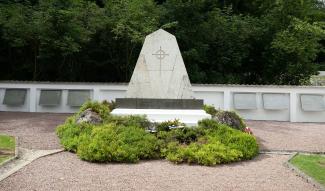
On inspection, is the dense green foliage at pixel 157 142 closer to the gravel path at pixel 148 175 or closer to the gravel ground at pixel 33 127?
the gravel path at pixel 148 175

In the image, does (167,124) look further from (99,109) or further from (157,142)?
(99,109)

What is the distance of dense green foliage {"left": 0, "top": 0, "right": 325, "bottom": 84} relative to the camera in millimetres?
16266

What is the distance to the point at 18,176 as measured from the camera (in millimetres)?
6559

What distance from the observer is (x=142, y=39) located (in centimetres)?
1599

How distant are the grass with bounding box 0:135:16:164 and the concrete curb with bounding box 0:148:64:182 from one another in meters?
0.21

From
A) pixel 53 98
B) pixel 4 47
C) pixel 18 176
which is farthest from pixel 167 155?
pixel 4 47

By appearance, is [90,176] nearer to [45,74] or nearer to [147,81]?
[147,81]

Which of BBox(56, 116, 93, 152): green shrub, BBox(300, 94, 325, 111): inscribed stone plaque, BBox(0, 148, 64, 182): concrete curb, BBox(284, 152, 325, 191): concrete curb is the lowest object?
BBox(284, 152, 325, 191): concrete curb

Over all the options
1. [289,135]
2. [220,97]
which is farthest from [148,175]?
[220,97]

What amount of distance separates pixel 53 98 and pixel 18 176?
971 centimetres

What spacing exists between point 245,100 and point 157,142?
7.75 m

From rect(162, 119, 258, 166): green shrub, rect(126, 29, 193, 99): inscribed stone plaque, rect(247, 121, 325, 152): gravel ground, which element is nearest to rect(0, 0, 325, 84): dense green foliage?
rect(126, 29, 193, 99): inscribed stone plaque

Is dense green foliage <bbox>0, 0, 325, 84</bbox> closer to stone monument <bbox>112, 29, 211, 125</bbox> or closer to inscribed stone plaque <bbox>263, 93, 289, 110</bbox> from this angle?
inscribed stone plaque <bbox>263, 93, 289, 110</bbox>

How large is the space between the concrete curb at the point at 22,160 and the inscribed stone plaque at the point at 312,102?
33.2 ft
